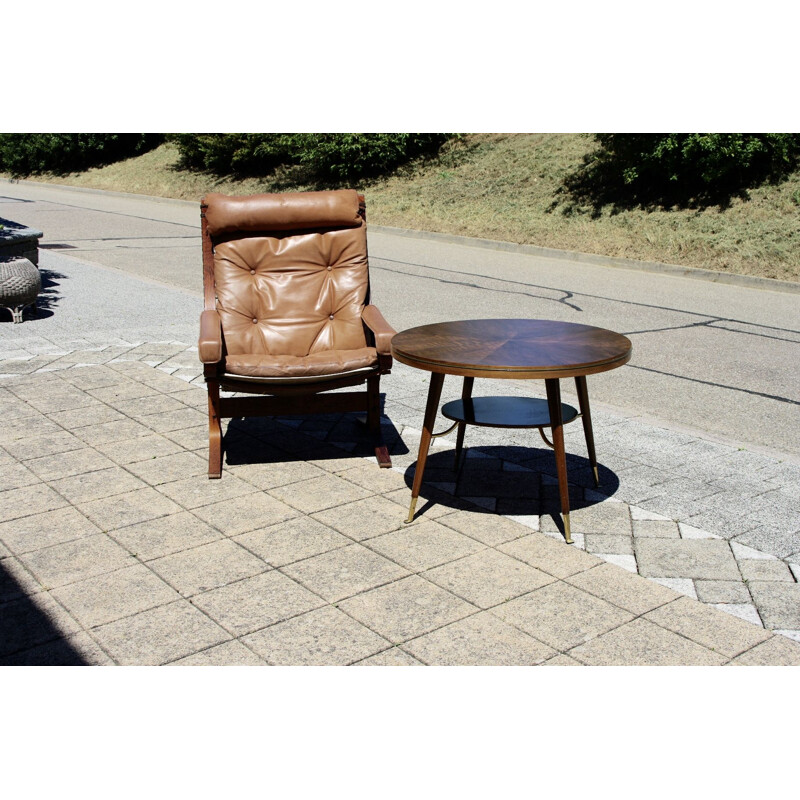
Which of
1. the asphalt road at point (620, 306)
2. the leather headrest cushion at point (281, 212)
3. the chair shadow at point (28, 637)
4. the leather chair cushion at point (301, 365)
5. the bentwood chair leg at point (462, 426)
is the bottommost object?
the asphalt road at point (620, 306)

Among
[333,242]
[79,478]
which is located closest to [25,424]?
[79,478]

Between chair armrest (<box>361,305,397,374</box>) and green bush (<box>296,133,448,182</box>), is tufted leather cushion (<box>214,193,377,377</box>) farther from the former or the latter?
green bush (<box>296,133,448,182</box>)

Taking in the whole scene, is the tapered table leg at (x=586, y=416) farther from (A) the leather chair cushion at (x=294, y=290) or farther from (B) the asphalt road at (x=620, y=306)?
(A) the leather chair cushion at (x=294, y=290)

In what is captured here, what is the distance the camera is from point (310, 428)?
6.24 metres

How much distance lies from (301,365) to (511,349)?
1302 mm

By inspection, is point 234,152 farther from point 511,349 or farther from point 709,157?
point 511,349

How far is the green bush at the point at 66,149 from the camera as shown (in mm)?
34781

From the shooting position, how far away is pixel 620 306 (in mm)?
11898

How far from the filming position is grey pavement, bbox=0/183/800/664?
140 inches

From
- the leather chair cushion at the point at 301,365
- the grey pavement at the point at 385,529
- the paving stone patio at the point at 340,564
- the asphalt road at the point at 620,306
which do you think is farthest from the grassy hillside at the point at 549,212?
the paving stone patio at the point at 340,564

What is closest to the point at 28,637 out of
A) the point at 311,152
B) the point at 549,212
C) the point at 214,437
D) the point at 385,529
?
the point at 385,529

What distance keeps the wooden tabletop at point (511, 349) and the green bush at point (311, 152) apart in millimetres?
20435

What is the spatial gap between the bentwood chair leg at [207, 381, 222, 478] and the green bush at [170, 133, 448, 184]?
20294mm

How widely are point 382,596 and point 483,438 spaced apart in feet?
7.56
